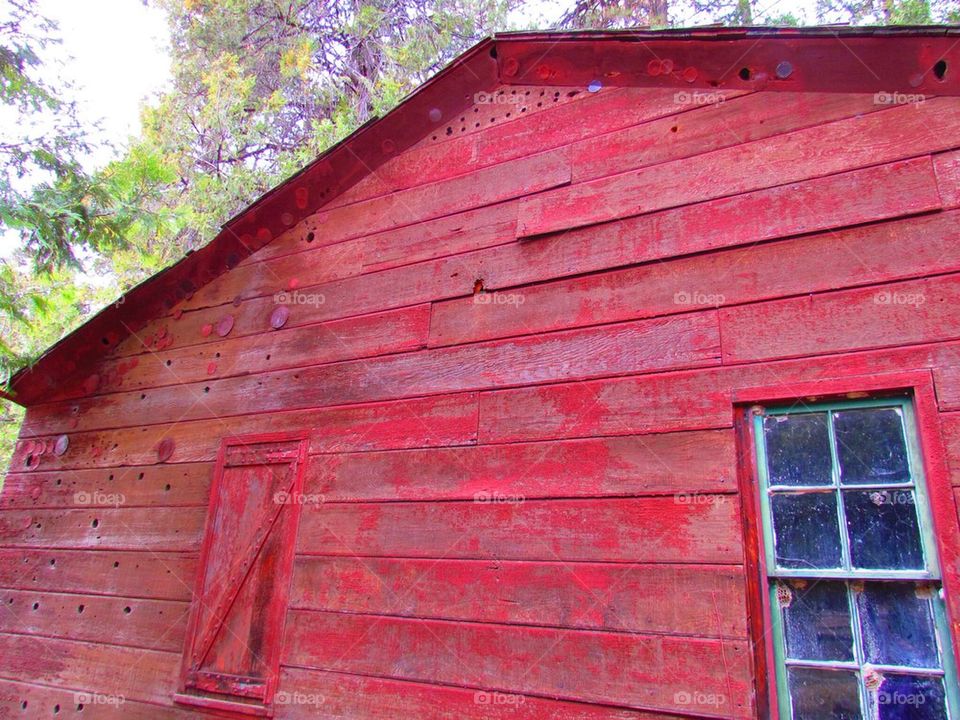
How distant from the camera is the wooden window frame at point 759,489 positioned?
230 cm

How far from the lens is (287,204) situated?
4.87 m

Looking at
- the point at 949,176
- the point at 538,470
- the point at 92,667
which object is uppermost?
the point at 949,176

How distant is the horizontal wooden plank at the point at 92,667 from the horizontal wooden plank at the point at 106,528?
2.23 ft

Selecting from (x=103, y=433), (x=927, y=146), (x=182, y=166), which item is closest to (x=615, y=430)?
(x=927, y=146)

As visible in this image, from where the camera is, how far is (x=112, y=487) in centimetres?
492

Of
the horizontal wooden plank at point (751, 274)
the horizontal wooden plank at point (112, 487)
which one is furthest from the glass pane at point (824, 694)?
the horizontal wooden plank at point (112, 487)

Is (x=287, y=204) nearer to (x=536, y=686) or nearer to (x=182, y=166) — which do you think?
(x=536, y=686)

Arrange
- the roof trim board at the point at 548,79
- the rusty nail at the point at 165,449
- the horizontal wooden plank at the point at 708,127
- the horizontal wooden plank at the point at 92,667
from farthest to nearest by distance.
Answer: the rusty nail at the point at 165,449 → the horizontal wooden plank at the point at 92,667 → the horizontal wooden plank at the point at 708,127 → the roof trim board at the point at 548,79

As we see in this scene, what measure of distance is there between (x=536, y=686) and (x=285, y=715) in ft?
5.05

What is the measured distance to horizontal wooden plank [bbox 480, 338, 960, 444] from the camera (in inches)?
104

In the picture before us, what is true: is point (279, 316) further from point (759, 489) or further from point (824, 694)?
point (824, 694)

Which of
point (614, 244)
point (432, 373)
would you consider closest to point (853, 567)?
point (614, 244)

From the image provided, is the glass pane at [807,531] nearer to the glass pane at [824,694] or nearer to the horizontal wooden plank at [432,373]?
the glass pane at [824,694]

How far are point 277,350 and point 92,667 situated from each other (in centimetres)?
250
